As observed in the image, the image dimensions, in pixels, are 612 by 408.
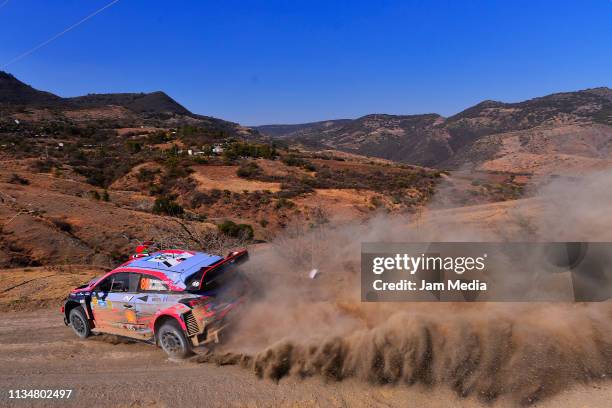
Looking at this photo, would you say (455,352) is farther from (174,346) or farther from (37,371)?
(37,371)

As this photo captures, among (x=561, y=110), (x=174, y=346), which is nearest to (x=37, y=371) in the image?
(x=174, y=346)

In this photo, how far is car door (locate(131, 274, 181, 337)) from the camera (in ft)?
22.5

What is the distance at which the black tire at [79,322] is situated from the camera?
7.85 m

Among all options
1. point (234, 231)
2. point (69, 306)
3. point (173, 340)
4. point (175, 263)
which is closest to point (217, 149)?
point (234, 231)

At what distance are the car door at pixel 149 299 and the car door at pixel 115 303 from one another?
0.49 ft

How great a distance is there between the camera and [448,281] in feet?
24.8

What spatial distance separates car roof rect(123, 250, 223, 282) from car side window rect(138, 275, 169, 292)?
0.16 m

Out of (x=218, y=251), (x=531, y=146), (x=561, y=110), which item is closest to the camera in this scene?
(x=218, y=251)

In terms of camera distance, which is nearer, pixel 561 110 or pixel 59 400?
pixel 59 400

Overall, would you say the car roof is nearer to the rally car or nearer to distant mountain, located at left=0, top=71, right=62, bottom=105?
the rally car

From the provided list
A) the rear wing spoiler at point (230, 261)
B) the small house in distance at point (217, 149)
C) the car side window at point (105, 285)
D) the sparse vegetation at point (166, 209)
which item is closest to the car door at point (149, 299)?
the rear wing spoiler at point (230, 261)

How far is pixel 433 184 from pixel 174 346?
33.9 m

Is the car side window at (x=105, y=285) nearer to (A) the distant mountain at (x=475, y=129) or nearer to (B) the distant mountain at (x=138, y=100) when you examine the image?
(A) the distant mountain at (x=475, y=129)

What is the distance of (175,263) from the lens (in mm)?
7367
